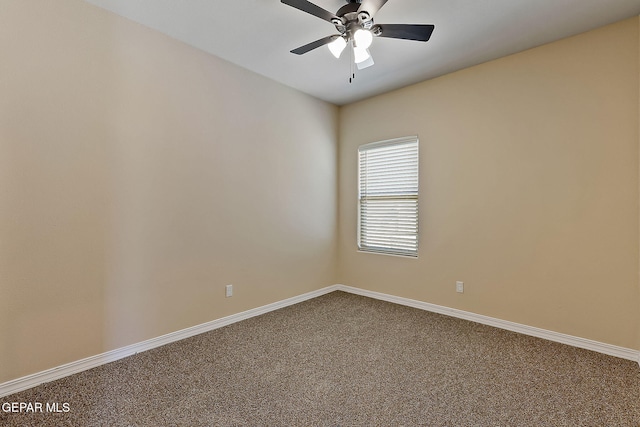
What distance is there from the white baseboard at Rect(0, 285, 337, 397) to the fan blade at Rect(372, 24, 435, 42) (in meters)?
2.87

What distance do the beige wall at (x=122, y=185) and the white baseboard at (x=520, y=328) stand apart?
1452 mm

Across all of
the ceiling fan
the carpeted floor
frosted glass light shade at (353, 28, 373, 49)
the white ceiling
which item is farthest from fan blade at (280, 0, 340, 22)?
the carpeted floor

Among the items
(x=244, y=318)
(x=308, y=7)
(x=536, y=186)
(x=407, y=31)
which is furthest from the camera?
(x=244, y=318)

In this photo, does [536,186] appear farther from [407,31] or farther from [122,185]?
[122,185]

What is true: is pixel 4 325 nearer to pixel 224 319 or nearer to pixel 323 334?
pixel 224 319

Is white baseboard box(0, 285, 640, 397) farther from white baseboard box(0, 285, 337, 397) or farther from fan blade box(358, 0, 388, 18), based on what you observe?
fan blade box(358, 0, 388, 18)

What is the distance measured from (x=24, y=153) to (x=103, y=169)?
0.44 metres

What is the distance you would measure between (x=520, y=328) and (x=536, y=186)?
134cm

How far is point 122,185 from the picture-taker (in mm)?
2447

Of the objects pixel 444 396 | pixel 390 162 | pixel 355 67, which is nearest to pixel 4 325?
pixel 444 396

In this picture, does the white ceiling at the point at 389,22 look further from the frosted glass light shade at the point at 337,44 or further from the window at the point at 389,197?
the window at the point at 389,197

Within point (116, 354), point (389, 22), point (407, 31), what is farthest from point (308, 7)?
point (116, 354)

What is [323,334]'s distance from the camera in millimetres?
2900

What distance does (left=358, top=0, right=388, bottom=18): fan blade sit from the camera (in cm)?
186
